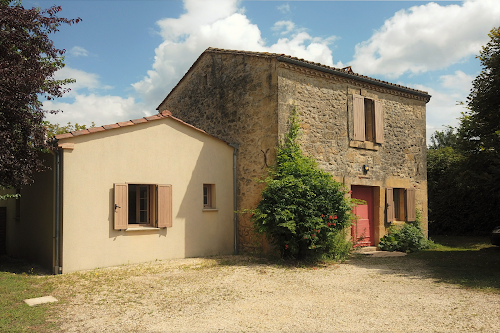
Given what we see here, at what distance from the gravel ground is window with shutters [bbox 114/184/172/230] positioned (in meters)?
1.03

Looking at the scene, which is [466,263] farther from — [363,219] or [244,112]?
[244,112]

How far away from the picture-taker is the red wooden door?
35.8 ft

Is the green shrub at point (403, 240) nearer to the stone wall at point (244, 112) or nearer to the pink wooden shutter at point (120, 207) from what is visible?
the stone wall at point (244, 112)

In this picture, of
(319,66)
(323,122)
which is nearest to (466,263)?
(323,122)

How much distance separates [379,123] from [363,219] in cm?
285

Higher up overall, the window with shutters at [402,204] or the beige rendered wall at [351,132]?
the beige rendered wall at [351,132]

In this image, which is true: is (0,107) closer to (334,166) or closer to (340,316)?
(340,316)

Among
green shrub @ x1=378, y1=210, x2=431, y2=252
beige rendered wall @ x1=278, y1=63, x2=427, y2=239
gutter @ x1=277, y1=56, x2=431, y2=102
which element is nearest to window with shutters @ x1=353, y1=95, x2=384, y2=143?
beige rendered wall @ x1=278, y1=63, x2=427, y2=239

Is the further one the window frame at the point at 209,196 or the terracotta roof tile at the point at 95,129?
the window frame at the point at 209,196

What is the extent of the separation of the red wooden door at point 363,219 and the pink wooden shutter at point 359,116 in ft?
4.95

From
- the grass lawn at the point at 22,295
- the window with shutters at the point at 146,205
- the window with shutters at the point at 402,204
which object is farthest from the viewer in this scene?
the window with shutters at the point at 402,204

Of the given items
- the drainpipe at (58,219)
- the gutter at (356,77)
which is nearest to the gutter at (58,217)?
the drainpipe at (58,219)

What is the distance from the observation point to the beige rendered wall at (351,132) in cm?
987

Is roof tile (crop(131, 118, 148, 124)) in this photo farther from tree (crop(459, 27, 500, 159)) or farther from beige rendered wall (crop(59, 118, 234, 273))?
tree (crop(459, 27, 500, 159))
